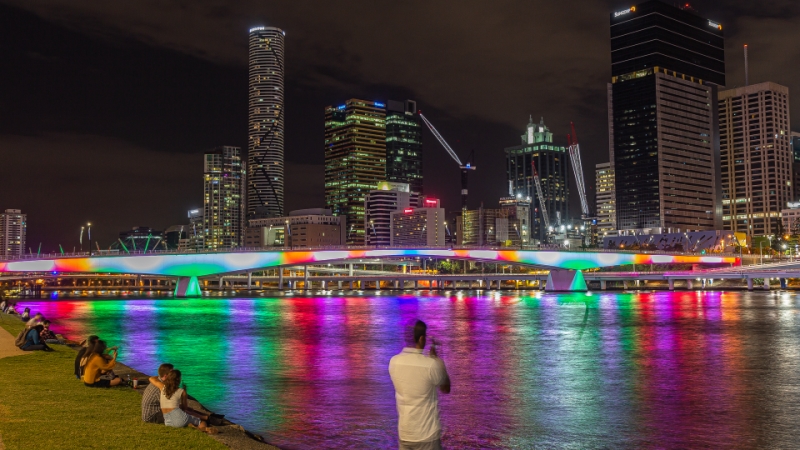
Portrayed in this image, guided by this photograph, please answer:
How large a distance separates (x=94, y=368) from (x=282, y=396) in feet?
19.9

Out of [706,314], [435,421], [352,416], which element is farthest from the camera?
[706,314]

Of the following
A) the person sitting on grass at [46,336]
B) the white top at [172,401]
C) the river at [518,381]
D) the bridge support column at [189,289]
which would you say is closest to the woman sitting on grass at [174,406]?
the white top at [172,401]

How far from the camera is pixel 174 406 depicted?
1661cm

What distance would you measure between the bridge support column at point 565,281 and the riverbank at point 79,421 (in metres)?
132

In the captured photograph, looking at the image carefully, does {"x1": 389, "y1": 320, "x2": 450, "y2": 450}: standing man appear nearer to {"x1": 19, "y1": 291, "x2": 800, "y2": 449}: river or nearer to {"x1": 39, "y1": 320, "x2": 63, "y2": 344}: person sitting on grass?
{"x1": 19, "y1": 291, "x2": 800, "y2": 449}: river

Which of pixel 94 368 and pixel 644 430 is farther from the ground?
pixel 94 368

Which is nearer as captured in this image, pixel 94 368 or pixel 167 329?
pixel 94 368

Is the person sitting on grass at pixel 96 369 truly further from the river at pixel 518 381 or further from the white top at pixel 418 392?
the white top at pixel 418 392

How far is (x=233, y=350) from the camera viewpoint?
4247 cm

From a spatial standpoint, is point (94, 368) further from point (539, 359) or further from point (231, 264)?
point (231, 264)

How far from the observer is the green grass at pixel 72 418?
48.4ft

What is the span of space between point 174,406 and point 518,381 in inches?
626

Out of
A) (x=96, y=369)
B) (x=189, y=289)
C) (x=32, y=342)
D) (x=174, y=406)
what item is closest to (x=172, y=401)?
(x=174, y=406)

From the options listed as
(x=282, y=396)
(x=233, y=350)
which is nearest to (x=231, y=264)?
(x=233, y=350)
